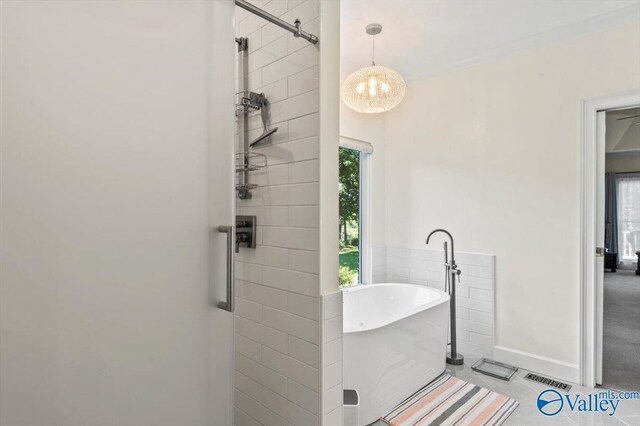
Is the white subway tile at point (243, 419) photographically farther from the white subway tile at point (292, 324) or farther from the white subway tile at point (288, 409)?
the white subway tile at point (292, 324)

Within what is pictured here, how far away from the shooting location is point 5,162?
2.10ft

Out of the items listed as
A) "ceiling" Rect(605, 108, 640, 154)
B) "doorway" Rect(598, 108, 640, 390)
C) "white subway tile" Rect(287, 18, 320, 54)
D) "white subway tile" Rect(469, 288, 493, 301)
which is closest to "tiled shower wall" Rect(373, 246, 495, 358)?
"white subway tile" Rect(469, 288, 493, 301)

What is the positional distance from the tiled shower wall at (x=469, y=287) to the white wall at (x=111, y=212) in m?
2.71

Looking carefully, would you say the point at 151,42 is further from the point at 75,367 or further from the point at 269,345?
the point at 269,345

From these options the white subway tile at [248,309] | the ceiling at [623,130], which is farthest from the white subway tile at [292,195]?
the ceiling at [623,130]

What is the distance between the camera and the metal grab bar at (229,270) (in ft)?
3.16

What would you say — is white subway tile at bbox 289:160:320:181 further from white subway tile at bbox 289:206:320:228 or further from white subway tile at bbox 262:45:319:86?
white subway tile at bbox 262:45:319:86

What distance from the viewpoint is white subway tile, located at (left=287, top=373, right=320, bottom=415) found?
4.57 feet

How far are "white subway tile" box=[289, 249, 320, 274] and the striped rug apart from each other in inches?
53.6

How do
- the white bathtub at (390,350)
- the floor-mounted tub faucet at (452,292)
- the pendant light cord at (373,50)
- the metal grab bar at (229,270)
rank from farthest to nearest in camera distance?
the floor-mounted tub faucet at (452,292), the pendant light cord at (373,50), the white bathtub at (390,350), the metal grab bar at (229,270)

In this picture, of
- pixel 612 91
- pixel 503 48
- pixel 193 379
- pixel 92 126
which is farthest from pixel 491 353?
pixel 92 126

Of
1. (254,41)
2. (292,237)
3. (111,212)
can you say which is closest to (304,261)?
(292,237)

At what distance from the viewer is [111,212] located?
0.77 meters

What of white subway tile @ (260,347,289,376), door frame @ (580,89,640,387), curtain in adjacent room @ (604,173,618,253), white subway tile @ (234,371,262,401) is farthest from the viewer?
curtain in adjacent room @ (604,173,618,253)
